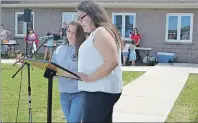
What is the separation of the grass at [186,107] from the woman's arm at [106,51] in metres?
3.45

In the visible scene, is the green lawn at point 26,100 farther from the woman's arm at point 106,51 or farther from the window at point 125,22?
the window at point 125,22

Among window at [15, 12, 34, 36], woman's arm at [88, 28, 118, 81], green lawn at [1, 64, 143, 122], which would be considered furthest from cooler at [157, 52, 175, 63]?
woman's arm at [88, 28, 118, 81]

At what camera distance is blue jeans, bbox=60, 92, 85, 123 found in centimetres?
341

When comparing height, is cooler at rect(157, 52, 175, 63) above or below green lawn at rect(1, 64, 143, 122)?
above

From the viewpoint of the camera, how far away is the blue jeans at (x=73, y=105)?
3412mm

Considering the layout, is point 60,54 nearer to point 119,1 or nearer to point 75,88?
point 75,88

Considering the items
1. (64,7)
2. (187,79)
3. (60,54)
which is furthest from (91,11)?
(64,7)

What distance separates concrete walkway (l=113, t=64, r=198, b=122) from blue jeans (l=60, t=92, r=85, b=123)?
2.17 meters

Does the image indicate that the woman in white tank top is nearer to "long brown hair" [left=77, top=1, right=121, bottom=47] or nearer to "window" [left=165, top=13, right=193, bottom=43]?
"long brown hair" [left=77, top=1, right=121, bottom=47]

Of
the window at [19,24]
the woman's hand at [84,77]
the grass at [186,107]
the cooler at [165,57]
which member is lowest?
the grass at [186,107]

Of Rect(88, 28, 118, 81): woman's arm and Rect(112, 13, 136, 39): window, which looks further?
Rect(112, 13, 136, 39): window

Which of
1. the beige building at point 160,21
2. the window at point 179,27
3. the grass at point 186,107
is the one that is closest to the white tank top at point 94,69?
the grass at point 186,107

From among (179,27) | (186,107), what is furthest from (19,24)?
(186,107)

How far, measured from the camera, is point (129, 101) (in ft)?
23.8
